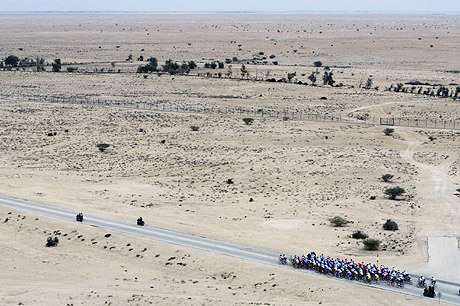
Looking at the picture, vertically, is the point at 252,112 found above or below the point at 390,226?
below

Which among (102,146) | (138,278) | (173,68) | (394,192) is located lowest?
(102,146)

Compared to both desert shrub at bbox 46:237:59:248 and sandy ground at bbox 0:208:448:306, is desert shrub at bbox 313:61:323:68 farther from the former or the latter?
desert shrub at bbox 46:237:59:248

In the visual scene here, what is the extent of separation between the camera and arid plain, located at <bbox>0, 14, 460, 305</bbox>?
1465 inches

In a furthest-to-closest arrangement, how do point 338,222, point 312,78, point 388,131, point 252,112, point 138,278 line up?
point 312,78, point 252,112, point 388,131, point 338,222, point 138,278

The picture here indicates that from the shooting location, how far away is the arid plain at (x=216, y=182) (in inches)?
1465

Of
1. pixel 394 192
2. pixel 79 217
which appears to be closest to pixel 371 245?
pixel 394 192

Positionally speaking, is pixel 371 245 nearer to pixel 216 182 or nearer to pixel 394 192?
pixel 394 192

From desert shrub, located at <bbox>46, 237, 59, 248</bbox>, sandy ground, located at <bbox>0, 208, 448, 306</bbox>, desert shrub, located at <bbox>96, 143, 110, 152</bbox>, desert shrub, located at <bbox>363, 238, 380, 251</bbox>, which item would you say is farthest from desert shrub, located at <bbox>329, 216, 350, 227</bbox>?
desert shrub, located at <bbox>96, 143, 110, 152</bbox>

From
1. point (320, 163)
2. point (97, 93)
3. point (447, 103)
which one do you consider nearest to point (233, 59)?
point (97, 93)

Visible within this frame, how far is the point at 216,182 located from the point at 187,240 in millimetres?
16034

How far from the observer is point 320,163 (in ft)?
210

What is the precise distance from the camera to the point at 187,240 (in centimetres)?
4272

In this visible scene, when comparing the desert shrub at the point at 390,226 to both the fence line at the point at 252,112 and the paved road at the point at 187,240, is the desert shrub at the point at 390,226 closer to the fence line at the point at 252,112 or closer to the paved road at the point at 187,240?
the paved road at the point at 187,240

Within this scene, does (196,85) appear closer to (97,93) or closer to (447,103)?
(97,93)
